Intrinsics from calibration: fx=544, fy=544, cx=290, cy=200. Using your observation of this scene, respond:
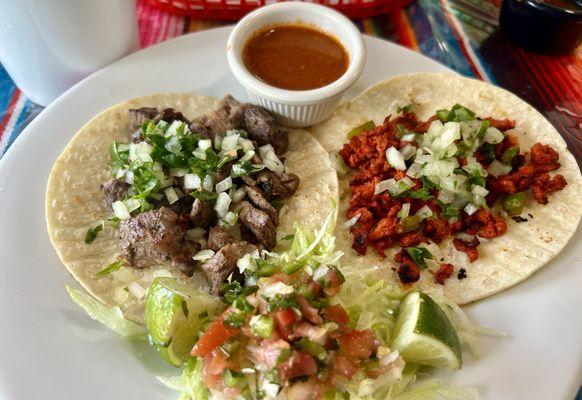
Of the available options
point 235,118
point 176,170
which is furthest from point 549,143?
point 176,170

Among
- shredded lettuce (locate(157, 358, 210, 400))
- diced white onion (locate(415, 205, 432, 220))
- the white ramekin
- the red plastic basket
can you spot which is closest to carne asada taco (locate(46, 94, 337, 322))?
the white ramekin

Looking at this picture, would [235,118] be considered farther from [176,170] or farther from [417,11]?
[417,11]

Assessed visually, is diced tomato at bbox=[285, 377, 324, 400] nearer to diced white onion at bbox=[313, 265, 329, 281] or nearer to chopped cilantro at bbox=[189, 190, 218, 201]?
diced white onion at bbox=[313, 265, 329, 281]

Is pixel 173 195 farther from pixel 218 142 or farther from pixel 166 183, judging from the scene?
pixel 218 142

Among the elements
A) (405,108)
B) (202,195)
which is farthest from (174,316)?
(405,108)

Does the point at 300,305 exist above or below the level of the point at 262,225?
above

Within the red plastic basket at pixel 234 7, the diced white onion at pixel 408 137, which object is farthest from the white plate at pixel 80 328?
the red plastic basket at pixel 234 7

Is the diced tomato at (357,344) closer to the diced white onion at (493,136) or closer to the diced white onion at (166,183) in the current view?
the diced white onion at (166,183)
